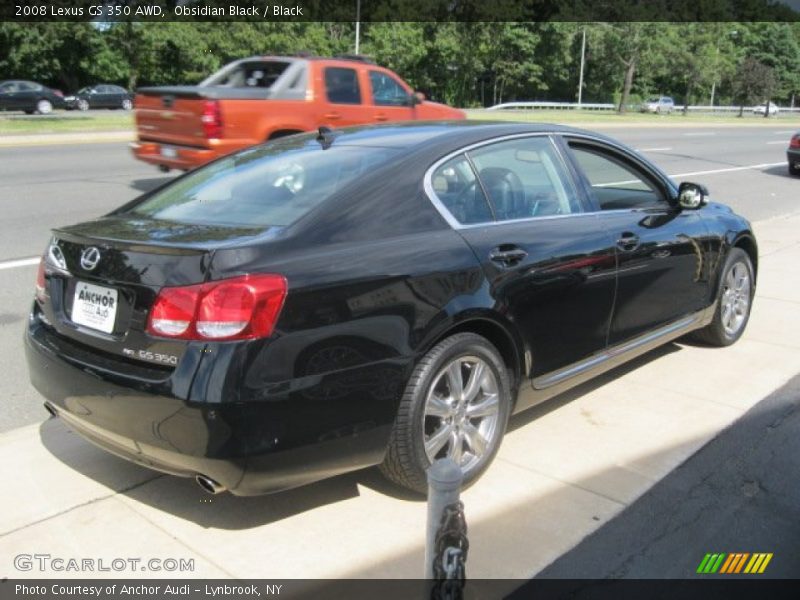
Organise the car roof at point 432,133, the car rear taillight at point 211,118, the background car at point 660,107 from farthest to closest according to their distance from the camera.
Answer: the background car at point 660,107 → the car rear taillight at point 211,118 → the car roof at point 432,133

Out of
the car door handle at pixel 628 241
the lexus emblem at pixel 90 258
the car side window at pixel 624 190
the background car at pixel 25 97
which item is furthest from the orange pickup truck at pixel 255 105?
the background car at pixel 25 97

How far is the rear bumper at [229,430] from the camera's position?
2.83 metres

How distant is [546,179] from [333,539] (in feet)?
7.28

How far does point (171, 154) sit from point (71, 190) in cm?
199

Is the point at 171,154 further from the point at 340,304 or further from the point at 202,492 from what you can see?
the point at 340,304

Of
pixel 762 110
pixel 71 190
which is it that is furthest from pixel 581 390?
pixel 762 110

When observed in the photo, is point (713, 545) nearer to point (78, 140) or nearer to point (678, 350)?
point (678, 350)

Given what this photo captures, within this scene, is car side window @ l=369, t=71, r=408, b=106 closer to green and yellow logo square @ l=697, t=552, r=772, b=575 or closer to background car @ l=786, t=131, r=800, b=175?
green and yellow logo square @ l=697, t=552, r=772, b=575

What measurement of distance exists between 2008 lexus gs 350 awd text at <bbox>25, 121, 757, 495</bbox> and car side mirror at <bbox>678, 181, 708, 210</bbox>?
0.62m

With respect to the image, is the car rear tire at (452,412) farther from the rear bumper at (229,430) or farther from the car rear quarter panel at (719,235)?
the car rear quarter panel at (719,235)

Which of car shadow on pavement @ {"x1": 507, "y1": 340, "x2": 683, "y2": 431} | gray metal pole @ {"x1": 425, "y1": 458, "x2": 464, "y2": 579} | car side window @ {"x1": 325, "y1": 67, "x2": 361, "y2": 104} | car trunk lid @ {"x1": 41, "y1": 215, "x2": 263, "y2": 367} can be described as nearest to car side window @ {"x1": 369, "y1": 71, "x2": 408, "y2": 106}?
car side window @ {"x1": 325, "y1": 67, "x2": 361, "y2": 104}

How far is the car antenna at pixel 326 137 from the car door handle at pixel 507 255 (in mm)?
1057

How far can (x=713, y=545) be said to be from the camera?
3.30 metres

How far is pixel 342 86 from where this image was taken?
39.6ft
